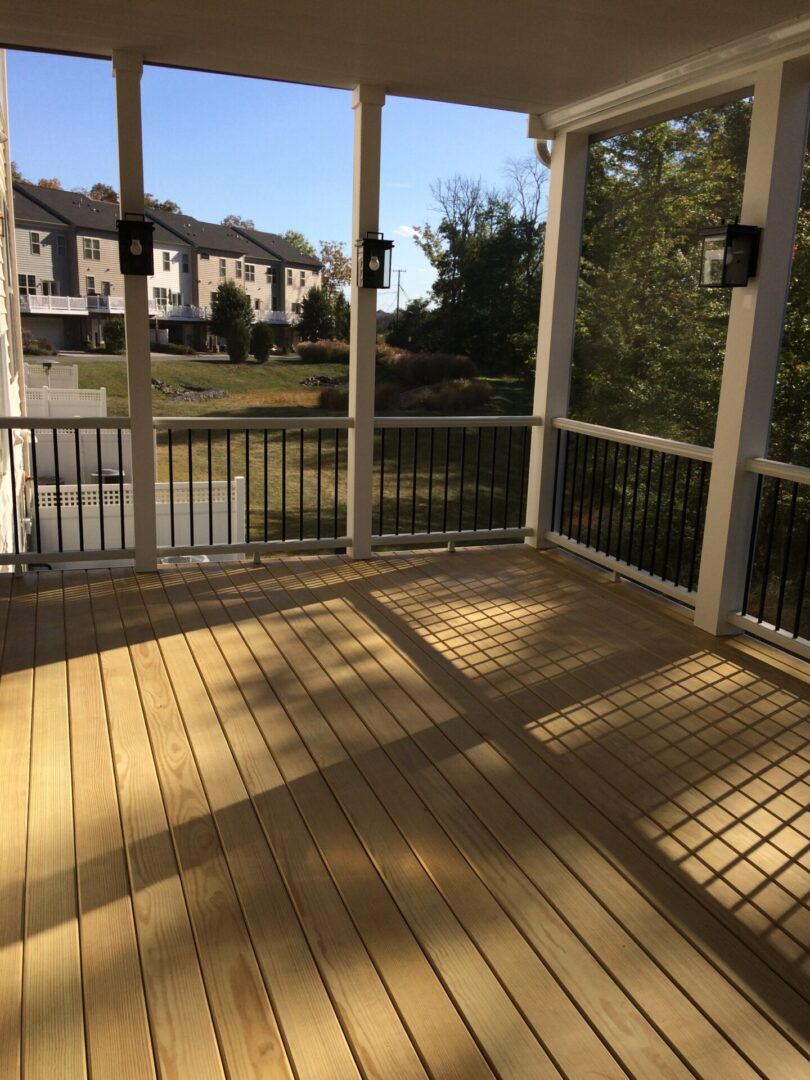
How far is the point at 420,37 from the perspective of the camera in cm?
379

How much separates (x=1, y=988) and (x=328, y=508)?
479 cm

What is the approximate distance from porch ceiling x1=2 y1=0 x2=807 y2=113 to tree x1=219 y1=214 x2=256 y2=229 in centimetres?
97

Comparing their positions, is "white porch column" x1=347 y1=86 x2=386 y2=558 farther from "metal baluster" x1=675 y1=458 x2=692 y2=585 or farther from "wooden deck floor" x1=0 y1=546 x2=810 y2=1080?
"metal baluster" x1=675 y1=458 x2=692 y2=585

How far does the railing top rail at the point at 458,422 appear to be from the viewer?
5340 millimetres

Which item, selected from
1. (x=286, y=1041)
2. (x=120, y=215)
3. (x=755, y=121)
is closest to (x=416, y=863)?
(x=286, y=1041)

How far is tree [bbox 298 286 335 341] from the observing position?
5.64 meters

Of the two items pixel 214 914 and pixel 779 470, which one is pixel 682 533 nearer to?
pixel 779 470

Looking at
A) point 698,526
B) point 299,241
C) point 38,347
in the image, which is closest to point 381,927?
point 698,526

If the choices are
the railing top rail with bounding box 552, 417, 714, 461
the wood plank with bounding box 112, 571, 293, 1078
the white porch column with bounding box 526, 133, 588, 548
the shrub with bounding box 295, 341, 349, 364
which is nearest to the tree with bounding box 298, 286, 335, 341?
the shrub with bounding box 295, 341, 349, 364

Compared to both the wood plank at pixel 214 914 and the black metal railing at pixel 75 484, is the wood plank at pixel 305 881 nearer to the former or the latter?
the wood plank at pixel 214 914

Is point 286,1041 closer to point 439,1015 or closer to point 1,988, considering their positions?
point 439,1015

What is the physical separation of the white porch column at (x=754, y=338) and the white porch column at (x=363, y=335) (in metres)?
2.04

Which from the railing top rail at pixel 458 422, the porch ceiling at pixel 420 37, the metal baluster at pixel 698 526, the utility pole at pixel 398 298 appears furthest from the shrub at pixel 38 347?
the metal baluster at pixel 698 526

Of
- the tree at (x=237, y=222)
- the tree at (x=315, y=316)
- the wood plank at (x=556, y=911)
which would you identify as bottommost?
the wood plank at (x=556, y=911)
